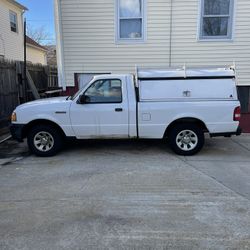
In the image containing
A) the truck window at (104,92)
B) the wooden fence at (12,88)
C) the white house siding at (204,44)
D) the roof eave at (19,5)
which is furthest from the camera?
the roof eave at (19,5)

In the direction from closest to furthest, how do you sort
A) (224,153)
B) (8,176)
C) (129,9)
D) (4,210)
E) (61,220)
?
1. (61,220)
2. (4,210)
3. (8,176)
4. (224,153)
5. (129,9)

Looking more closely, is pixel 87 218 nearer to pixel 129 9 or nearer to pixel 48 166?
pixel 48 166

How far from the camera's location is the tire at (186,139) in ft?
21.6

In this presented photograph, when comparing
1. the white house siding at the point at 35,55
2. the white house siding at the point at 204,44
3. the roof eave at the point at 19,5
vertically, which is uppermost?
the roof eave at the point at 19,5

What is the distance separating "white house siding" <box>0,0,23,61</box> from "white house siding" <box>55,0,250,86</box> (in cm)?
1053

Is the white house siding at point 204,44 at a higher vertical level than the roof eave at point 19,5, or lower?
lower

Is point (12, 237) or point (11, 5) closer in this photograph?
point (12, 237)

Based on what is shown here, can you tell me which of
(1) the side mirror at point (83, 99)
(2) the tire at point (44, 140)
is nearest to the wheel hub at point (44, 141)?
(2) the tire at point (44, 140)

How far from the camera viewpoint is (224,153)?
7.00 metres

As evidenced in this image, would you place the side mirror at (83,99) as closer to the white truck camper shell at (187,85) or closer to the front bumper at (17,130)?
the white truck camper shell at (187,85)

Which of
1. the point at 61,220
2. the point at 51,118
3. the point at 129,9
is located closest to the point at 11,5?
the point at 129,9

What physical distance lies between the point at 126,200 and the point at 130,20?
21.7ft

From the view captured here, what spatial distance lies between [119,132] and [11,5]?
17.0 m

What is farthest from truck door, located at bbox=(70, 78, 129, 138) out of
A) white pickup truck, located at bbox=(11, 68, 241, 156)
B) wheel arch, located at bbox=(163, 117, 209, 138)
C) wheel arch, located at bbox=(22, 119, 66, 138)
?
wheel arch, located at bbox=(163, 117, 209, 138)
